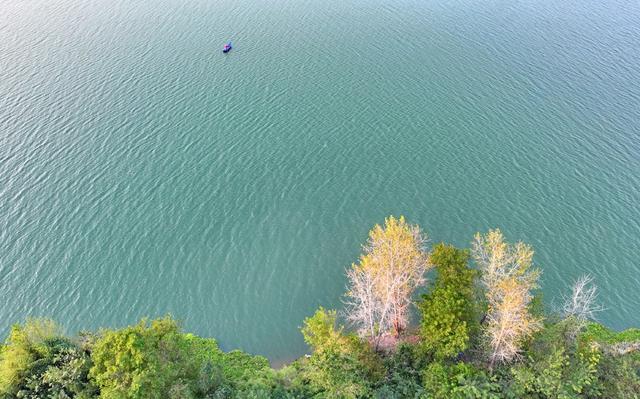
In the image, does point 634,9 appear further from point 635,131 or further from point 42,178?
point 42,178

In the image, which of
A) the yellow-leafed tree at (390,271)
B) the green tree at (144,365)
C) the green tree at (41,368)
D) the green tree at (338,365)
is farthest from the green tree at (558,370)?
the green tree at (41,368)

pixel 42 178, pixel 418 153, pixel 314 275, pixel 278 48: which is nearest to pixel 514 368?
pixel 314 275

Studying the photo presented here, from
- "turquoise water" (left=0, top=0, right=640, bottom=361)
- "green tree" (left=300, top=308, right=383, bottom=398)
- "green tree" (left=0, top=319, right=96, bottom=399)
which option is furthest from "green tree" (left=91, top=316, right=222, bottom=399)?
"turquoise water" (left=0, top=0, right=640, bottom=361)

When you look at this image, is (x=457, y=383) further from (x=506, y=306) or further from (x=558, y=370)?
(x=558, y=370)

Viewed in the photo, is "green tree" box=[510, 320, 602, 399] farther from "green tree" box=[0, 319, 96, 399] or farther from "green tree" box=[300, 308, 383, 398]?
"green tree" box=[0, 319, 96, 399]

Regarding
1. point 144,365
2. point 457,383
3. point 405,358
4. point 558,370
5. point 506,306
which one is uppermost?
point 506,306

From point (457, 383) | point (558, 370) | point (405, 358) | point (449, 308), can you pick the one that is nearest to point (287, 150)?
point (405, 358)
